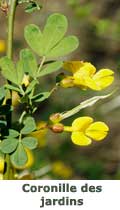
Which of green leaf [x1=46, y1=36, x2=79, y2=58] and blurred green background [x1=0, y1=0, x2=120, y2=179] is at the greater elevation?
green leaf [x1=46, y1=36, x2=79, y2=58]

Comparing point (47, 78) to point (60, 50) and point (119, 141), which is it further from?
Result: point (60, 50)

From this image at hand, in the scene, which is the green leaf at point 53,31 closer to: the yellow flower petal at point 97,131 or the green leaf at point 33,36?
the green leaf at point 33,36

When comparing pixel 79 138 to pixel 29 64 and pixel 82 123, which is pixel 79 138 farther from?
pixel 29 64

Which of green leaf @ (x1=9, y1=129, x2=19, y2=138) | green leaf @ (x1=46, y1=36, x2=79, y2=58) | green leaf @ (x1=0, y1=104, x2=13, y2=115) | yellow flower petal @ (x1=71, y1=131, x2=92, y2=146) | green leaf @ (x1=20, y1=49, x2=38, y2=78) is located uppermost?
green leaf @ (x1=46, y1=36, x2=79, y2=58)

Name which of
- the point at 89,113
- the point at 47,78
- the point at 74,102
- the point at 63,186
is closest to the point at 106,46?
the point at 47,78

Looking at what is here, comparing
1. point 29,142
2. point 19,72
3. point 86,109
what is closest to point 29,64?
point 19,72

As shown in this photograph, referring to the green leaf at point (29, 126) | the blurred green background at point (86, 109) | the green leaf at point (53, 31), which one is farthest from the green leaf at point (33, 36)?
the blurred green background at point (86, 109)

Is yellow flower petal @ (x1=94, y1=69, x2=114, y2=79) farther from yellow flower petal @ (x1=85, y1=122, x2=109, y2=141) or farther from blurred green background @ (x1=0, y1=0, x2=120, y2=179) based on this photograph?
blurred green background @ (x1=0, y1=0, x2=120, y2=179)

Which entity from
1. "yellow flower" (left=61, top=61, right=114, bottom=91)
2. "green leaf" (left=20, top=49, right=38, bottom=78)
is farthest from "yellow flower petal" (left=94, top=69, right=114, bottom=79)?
"green leaf" (left=20, top=49, right=38, bottom=78)
